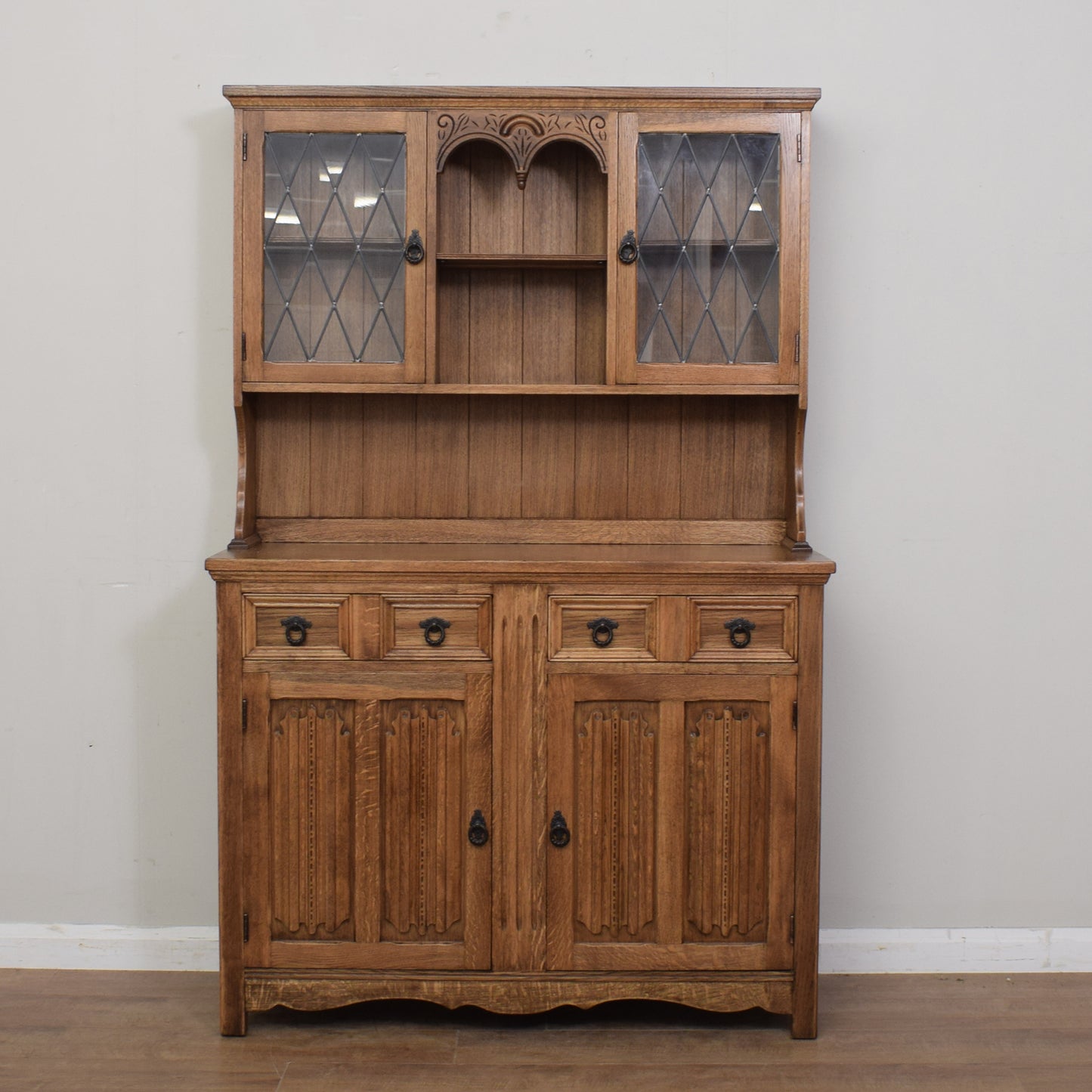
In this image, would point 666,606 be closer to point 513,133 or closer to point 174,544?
point 513,133

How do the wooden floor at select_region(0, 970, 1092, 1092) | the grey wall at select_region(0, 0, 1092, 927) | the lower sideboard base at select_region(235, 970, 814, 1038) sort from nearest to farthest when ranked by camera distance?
1. the wooden floor at select_region(0, 970, 1092, 1092)
2. the lower sideboard base at select_region(235, 970, 814, 1038)
3. the grey wall at select_region(0, 0, 1092, 927)

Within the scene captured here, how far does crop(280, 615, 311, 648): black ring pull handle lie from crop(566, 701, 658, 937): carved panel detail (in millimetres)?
582

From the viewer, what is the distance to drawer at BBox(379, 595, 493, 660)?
7.13ft

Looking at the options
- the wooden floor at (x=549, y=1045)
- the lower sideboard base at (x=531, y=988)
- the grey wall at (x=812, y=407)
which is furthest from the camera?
the grey wall at (x=812, y=407)

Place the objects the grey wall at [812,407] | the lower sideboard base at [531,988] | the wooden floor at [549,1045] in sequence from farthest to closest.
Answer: the grey wall at [812,407] → the lower sideboard base at [531,988] → the wooden floor at [549,1045]

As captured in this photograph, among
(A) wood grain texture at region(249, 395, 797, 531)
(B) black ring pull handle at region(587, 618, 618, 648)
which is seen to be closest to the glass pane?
(A) wood grain texture at region(249, 395, 797, 531)

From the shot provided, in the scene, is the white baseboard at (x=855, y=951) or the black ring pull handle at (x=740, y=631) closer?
the black ring pull handle at (x=740, y=631)

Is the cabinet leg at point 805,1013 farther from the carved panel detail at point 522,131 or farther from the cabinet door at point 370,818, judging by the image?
the carved panel detail at point 522,131

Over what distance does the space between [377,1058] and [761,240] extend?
6.26 ft

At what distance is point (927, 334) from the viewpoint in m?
2.55

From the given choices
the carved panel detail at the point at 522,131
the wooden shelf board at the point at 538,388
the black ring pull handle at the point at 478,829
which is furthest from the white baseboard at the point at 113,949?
the carved panel detail at the point at 522,131

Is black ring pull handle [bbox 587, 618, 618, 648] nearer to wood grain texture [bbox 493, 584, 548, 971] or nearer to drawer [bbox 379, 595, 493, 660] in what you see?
wood grain texture [bbox 493, 584, 548, 971]

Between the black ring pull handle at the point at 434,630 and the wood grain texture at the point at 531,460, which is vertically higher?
the wood grain texture at the point at 531,460

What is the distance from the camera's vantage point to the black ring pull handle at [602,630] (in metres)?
2.17
